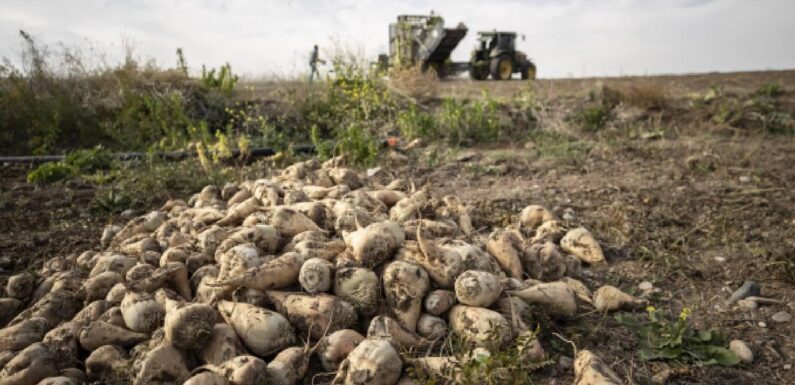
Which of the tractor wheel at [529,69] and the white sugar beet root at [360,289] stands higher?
the tractor wheel at [529,69]

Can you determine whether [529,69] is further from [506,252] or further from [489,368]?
[489,368]

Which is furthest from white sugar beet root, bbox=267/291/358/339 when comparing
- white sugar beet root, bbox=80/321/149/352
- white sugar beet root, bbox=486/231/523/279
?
white sugar beet root, bbox=486/231/523/279

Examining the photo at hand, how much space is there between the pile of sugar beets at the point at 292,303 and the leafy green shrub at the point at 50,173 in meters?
2.56

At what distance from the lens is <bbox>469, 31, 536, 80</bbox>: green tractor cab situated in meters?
13.1

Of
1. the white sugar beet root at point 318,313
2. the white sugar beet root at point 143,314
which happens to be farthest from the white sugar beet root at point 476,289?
the white sugar beet root at point 143,314

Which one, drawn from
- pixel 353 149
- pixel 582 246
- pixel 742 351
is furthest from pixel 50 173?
pixel 742 351

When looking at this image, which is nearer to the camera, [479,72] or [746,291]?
[746,291]

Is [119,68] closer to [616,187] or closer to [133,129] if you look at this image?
[133,129]

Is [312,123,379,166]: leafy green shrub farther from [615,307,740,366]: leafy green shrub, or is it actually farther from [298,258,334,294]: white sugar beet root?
[615,307,740,366]: leafy green shrub

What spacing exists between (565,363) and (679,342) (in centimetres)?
50

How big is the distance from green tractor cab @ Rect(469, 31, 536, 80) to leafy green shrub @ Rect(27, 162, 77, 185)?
10111 mm

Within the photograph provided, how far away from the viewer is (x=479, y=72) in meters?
13.7

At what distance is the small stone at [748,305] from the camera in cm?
252

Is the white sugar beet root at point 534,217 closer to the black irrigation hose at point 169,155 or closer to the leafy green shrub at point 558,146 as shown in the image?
the leafy green shrub at point 558,146
